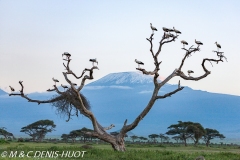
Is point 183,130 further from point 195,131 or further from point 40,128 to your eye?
point 40,128

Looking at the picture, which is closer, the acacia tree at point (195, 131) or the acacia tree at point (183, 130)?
the acacia tree at point (195, 131)

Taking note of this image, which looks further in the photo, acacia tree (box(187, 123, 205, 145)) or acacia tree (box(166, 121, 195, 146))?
acacia tree (box(166, 121, 195, 146))

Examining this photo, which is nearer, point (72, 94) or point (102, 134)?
point (102, 134)

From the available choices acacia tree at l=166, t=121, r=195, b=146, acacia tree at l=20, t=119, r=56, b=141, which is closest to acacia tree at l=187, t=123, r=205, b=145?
acacia tree at l=166, t=121, r=195, b=146

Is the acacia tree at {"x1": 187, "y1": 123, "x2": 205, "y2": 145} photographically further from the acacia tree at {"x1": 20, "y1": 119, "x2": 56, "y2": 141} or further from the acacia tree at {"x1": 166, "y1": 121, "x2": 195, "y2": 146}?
the acacia tree at {"x1": 20, "y1": 119, "x2": 56, "y2": 141}

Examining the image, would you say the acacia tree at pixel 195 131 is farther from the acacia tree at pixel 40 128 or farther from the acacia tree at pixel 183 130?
the acacia tree at pixel 40 128

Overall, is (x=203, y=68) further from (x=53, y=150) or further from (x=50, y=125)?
(x=50, y=125)

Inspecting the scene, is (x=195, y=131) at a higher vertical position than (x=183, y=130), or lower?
lower

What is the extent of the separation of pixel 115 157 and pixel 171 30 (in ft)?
31.5

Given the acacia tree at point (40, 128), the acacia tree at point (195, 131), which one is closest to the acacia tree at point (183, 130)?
the acacia tree at point (195, 131)

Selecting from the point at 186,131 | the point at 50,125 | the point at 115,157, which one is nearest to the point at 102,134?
the point at 115,157

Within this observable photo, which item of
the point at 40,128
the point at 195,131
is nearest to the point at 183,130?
the point at 195,131

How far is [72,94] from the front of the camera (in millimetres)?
29047

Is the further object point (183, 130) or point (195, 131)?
point (183, 130)
